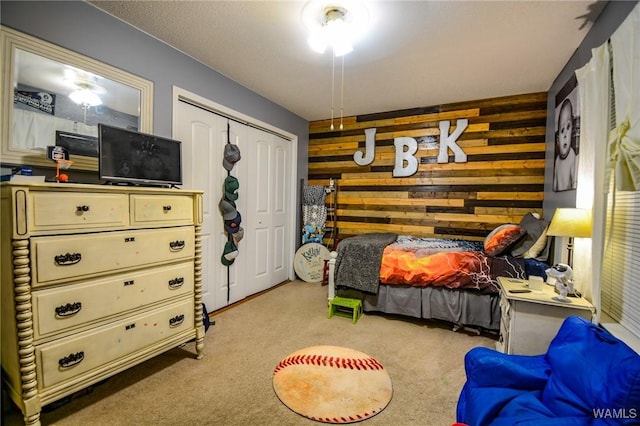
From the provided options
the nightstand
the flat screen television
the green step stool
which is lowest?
the green step stool

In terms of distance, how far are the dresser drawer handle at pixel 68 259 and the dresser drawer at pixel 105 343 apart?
15.3 inches

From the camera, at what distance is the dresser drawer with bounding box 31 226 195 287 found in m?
1.34

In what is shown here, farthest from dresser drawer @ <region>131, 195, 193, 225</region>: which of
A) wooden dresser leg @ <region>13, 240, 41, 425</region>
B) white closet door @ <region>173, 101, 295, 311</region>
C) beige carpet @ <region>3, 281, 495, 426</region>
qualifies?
beige carpet @ <region>3, 281, 495, 426</region>

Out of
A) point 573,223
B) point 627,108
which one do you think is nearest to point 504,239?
point 573,223

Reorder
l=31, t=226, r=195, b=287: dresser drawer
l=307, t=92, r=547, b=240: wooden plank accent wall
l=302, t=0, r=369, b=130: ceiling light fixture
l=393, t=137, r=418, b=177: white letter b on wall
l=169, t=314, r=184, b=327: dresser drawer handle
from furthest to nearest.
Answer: l=393, t=137, r=418, b=177: white letter b on wall → l=307, t=92, r=547, b=240: wooden plank accent wall → l=169, t=314, r=184, b=327: dresser drawer handle → l=302, t=0, r=369, b=130: ceiling light fixture → l=31, t=226, r=195, b=287: dresser drawer

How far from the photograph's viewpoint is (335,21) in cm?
184

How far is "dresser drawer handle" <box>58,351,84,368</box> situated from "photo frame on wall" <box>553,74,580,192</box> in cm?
349

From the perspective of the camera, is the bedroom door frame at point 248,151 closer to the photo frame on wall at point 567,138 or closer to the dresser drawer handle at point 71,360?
the dresser drawer handle at point 71,360

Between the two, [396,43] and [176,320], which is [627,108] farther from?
[176,320]

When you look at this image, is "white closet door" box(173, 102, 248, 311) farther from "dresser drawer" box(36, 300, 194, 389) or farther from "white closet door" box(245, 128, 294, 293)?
"dresser drawer" box(36, 300, 194, 389)

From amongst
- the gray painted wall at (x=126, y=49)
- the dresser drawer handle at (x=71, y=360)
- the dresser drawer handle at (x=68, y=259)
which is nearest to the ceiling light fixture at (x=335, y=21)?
the gray painted wall at (x=126, y=49)

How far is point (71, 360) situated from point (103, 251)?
1.84ft

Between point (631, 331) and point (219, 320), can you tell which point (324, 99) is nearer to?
point (219, 320)

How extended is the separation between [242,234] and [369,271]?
1.46m
